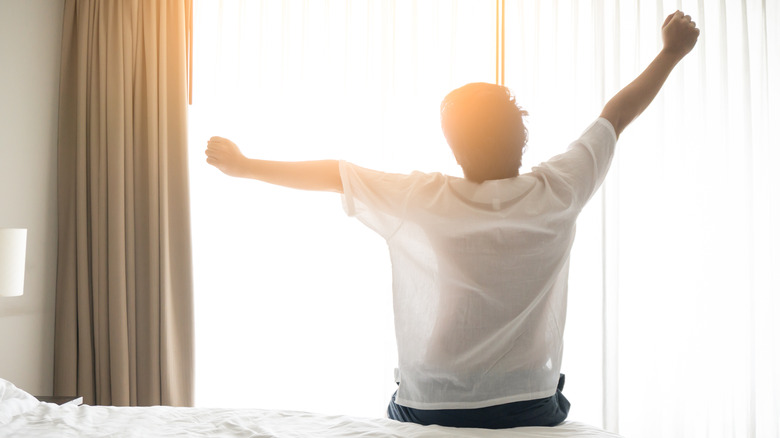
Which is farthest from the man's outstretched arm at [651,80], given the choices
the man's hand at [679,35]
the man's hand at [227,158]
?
the man's hand at [227,158]

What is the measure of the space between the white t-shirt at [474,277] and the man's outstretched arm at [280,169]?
4cm

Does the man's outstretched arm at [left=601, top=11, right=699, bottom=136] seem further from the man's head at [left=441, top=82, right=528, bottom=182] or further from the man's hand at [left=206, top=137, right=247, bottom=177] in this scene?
the man's hand at [left=206, top=137, right=247, bottom=177]

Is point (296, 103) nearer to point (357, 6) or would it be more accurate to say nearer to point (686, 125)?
point (357, 6)

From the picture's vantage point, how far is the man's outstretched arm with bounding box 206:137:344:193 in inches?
42.5

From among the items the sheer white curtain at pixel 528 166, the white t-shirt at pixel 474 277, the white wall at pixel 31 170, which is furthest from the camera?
the sheer white curtain at pixel 528 166

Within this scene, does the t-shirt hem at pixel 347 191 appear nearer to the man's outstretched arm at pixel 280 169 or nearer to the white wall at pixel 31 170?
the man's outstretched arm at pixel 280 169

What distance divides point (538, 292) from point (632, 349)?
7.01 feet

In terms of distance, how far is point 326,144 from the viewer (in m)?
2.88

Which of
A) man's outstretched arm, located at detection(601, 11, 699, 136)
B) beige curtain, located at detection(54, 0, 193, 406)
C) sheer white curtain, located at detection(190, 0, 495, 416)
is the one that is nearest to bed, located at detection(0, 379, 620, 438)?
man's outstretched arm, located at detection(601, 11, 699, 136)

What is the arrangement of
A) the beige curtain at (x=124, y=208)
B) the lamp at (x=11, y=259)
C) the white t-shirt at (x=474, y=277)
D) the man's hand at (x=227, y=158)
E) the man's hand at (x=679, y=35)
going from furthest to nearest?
the beige curtain at (x=124, y=208) → the lamp at (x=11, y=259) → the man's hand at (x=679, y=35) → the man's hand at (x=227, y=158) → the white t-shirt at (x=474, y=277)

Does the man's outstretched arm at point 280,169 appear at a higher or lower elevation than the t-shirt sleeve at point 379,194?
higher

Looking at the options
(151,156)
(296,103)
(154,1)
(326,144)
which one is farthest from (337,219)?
(154,1)

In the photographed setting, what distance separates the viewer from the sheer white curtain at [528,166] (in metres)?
2.82

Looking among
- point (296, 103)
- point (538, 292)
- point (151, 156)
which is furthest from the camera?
point (296, 103)
